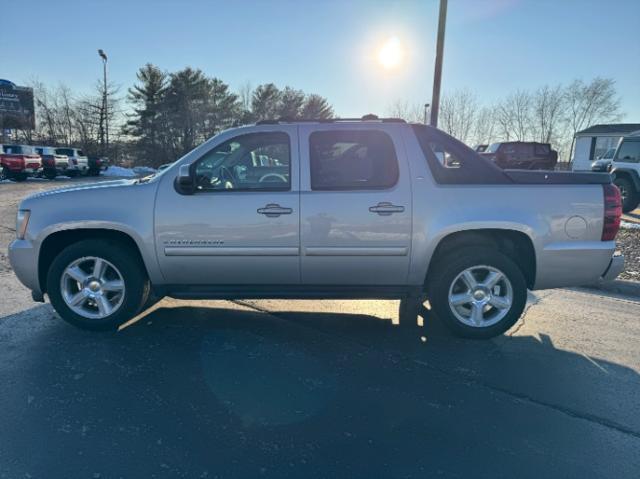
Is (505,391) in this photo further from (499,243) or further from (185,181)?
(185,181)

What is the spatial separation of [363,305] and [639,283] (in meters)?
3.73

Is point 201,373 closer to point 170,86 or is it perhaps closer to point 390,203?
point 390,203

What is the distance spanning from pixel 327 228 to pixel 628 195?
13.0 metres

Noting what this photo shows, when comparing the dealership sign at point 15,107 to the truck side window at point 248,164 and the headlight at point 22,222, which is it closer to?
the headlight at point 22,222

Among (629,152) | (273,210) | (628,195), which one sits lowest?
(628,195)

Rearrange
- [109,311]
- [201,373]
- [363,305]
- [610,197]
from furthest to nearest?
[363,305] < [109,311] < [610,197] < [201,373]

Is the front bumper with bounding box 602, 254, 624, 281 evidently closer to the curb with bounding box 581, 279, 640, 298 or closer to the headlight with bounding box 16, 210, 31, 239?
the curb with bounding box 581, 279, 640, 298

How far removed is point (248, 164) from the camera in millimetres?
3859

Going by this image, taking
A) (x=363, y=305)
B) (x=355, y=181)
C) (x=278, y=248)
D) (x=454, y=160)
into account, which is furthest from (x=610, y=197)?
(x=278, y=248)

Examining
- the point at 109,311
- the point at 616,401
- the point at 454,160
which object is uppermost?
the point at 454,160

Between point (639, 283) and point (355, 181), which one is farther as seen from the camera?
point (639, 283)

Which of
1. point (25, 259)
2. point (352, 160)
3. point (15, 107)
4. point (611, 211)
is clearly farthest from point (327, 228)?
point (15, 107)

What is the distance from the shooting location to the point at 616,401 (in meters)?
2.86

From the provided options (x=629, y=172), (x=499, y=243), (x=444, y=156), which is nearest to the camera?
(x=499, y=243)
